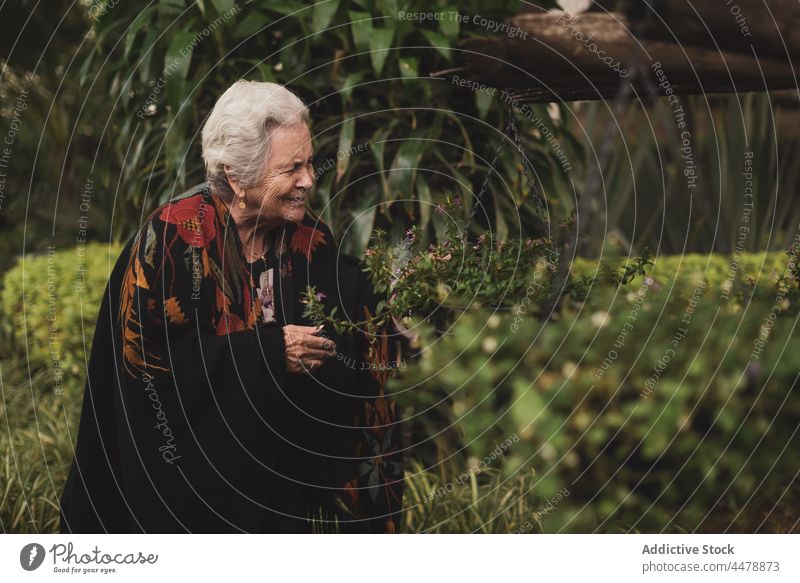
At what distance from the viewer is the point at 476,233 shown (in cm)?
374

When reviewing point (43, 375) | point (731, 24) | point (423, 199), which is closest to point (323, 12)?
point (423, 199)

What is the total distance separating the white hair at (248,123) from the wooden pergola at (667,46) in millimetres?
689

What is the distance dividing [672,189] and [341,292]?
11.6 ft

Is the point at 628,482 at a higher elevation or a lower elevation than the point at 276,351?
lower

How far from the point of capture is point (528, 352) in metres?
1.69

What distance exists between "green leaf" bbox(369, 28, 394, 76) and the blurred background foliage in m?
0.01

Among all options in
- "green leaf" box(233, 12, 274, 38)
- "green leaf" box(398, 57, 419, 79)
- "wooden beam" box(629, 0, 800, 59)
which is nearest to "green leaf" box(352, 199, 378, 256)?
"green leaf" box(398, 57, 419, 79)

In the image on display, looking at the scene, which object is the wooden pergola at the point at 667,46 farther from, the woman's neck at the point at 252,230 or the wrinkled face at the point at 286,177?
the woman's neck at the point at 252,230

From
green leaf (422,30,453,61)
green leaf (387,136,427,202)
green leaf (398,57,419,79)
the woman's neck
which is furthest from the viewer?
green leaf (387,136,427,202)

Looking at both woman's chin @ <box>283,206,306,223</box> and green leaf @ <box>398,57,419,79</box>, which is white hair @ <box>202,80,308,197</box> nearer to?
woman's chin @ <box>283,206,306,223</box>

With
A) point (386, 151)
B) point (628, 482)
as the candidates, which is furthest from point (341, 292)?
point (628, 482)

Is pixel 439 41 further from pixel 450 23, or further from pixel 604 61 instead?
pixel 604 61

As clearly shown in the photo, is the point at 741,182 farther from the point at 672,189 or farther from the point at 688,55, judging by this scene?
the point at 688,55

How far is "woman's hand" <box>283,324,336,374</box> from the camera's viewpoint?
2711mm
